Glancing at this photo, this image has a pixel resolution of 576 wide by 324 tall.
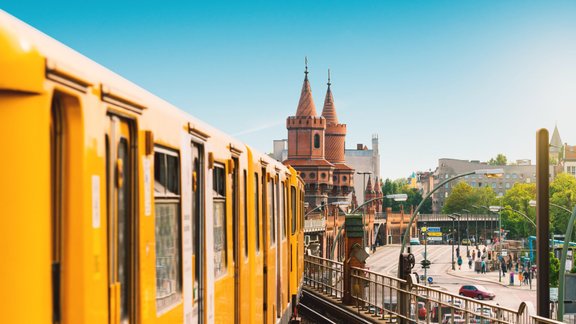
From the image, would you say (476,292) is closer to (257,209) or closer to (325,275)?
(325,275)

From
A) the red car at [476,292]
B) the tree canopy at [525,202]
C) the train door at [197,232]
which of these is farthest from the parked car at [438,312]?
the tree canopy at [525,202]

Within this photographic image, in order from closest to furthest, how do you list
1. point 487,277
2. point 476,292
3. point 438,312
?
point 438,312, point 476,292, point 487,277

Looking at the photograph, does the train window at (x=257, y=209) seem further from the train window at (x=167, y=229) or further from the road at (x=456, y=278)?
the road at (x=456, y=278)

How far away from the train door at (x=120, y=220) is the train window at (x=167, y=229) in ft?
1.74

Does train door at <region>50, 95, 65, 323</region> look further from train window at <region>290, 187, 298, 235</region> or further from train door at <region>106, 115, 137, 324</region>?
train window at <region>290, 187, 298, 235</region>

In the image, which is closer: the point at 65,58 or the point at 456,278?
the point at 65,58

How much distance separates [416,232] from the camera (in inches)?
6826

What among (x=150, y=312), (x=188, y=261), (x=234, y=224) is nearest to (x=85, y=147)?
(x=150, y=312)

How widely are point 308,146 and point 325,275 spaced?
106 metres

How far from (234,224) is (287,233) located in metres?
6.77

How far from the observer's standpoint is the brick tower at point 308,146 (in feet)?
425

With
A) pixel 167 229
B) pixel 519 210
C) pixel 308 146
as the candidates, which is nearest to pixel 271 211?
pixel 167 229

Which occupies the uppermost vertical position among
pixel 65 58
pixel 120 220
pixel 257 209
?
pixel 65 58

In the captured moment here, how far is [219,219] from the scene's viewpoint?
23.9 ft
